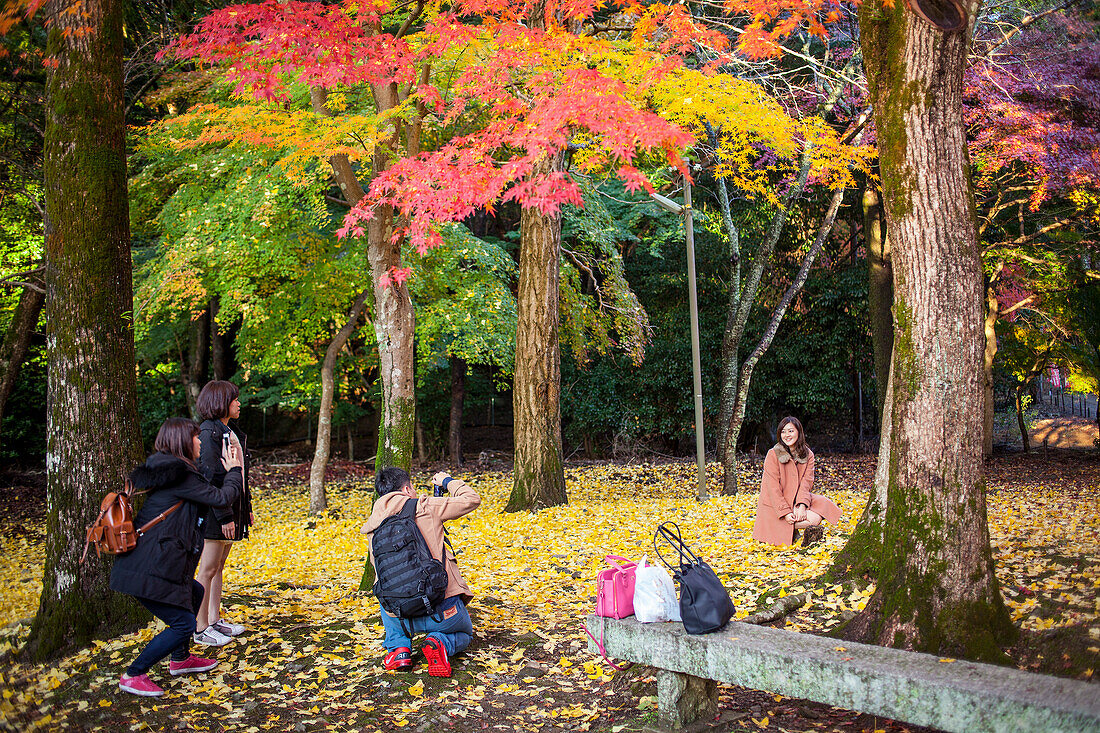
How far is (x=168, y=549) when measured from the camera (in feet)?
13.8

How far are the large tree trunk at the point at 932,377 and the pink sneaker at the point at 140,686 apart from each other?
3.89m

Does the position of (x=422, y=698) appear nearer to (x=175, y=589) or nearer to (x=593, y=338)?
(x=175, y=589)

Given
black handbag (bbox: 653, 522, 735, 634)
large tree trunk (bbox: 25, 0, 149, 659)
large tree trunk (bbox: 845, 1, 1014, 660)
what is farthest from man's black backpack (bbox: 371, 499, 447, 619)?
large tree trunk (bbox: 845, 1, 1014, 660)

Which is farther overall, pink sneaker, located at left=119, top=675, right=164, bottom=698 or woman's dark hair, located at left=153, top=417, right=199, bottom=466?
woman's dark hair, located at left=153, top=417, right=199, bottom=466

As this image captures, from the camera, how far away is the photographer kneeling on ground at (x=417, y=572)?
448 centimetres

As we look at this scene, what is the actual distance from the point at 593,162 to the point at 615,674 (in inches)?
265

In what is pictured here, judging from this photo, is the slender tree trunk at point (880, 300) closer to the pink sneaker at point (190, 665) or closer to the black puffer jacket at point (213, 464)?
the black puffer jacket at point (213, 464)

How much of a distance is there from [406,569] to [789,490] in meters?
3.86

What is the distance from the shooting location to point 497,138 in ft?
22.5

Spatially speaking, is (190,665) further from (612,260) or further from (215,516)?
(612,260)

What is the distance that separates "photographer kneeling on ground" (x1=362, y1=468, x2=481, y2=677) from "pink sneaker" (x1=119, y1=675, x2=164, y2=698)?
1273mm

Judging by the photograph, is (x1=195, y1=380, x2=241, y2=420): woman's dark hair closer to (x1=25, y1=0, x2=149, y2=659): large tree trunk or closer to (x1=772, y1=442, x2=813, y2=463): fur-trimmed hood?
(x1=25, y1=0, x2=149, y2=659): large tree trunk

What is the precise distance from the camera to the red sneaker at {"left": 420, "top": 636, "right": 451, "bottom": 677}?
4449mm

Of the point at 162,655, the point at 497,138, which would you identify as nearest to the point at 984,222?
the point at 497,138
